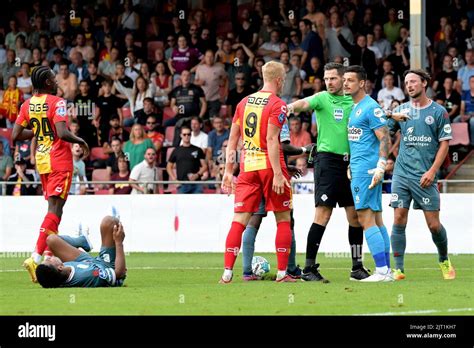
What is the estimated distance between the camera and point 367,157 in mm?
12938

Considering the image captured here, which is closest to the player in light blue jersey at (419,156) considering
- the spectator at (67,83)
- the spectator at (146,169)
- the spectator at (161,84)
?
the spectator at (146,169)

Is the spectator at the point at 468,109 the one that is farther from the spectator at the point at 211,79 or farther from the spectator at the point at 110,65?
the spectator at the point at 110,65

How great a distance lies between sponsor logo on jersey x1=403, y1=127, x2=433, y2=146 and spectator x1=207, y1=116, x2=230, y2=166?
9.40 meters

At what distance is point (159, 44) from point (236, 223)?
1539 centimetres

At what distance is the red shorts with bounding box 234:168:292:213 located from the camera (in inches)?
499

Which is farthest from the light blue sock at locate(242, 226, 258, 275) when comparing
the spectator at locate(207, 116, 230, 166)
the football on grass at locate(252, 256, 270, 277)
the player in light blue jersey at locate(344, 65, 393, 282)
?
the spectator at locate(207, 116, 230, 166)

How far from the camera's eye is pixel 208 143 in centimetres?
Answer: 2325

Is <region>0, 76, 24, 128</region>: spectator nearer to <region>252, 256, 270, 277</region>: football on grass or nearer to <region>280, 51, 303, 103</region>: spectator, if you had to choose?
<region>280, 51, 303, 103</region>: spectator

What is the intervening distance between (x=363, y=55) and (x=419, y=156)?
1070cm

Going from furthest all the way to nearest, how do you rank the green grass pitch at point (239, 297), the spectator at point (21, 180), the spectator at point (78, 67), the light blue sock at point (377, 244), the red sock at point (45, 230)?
the spectator at point (78, 67), the spectator at point (21, 180), the red sock at point (45, 230), the light blue sock at point (377, 244), the green grass pitch at point (239, 297)

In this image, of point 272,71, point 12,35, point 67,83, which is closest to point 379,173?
point 272,71

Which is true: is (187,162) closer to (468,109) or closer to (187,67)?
(187,67)

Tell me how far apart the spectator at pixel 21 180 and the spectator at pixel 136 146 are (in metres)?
1.95

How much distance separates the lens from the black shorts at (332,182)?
13.1m
